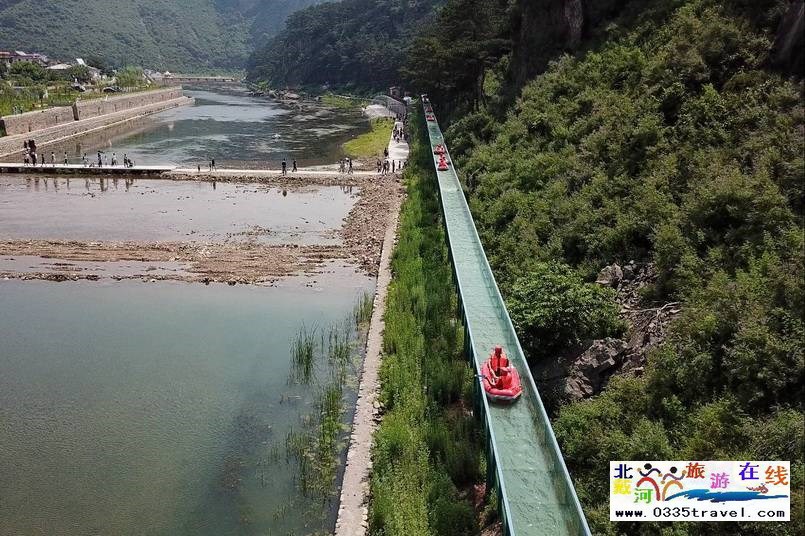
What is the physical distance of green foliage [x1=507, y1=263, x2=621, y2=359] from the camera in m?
12.4

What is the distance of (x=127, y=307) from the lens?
20625mm

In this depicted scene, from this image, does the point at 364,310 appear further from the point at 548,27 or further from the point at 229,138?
the point at 229,138

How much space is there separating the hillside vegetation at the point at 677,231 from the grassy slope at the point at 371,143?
29.6 m

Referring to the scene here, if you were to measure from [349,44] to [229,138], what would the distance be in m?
79.4

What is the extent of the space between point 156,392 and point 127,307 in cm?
→ 659

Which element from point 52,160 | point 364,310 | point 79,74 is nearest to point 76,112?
point 52,160

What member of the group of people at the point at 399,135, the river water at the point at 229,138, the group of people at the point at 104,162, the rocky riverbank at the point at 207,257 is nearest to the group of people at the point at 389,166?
the river water at the point at 229,138

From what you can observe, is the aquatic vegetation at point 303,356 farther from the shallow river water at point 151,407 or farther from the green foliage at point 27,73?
the green foliage at point 27,73

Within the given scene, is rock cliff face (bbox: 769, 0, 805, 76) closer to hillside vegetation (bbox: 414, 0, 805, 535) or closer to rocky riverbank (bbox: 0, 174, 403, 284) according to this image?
hillside vegetation (bbox: 414, 0, 805, 535)

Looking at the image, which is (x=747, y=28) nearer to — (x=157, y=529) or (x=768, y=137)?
(x=768, y=137)

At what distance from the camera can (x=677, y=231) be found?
40.8 feet

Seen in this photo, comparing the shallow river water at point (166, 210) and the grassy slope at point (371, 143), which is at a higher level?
the grassy slope at point (371, 143)

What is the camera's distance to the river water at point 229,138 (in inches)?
2041

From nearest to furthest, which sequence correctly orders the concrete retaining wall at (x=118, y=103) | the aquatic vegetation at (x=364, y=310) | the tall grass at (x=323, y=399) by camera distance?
the tall grass at (x=323, y=399) → the aquatic vegetation at (x=364, y=310) → the concrete retaining wall at (x=118, y=103)
